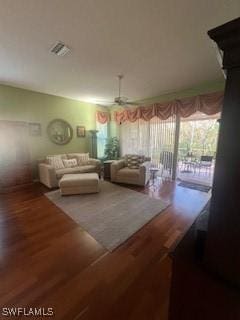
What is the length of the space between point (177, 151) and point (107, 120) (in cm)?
303

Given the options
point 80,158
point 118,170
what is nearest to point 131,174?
point 118,170

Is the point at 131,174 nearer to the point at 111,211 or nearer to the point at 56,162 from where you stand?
the point at 111,211

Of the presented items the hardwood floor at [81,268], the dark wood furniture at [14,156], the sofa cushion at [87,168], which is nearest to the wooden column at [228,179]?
the hardwood floor at [81,268]

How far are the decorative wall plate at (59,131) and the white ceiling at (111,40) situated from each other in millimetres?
1414

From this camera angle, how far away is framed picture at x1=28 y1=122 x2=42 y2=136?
4465 mm

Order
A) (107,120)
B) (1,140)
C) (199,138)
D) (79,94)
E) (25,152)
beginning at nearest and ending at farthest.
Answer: (1,140), (25,152), (79,94), (199,138), (107,120)

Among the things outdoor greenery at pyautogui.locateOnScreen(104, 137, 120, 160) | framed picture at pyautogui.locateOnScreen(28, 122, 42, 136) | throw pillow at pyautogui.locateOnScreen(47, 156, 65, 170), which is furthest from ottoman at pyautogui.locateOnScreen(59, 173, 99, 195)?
outdoor greenery at pyautogui.locateOnScreen(104, 137, 120, 160)

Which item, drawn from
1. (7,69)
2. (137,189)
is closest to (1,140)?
(7,69)

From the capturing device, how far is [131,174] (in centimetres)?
419

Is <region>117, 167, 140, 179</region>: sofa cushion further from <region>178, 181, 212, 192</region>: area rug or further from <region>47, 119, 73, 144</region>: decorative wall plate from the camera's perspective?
<region>47, 119, 73, 144</region>: decorative wall plate

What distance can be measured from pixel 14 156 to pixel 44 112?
156 centimetres

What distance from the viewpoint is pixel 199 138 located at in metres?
5.74

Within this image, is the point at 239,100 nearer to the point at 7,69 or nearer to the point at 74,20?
the point at 74,20

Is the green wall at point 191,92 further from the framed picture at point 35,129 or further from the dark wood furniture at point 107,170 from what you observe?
the framed picture at point 35,129
